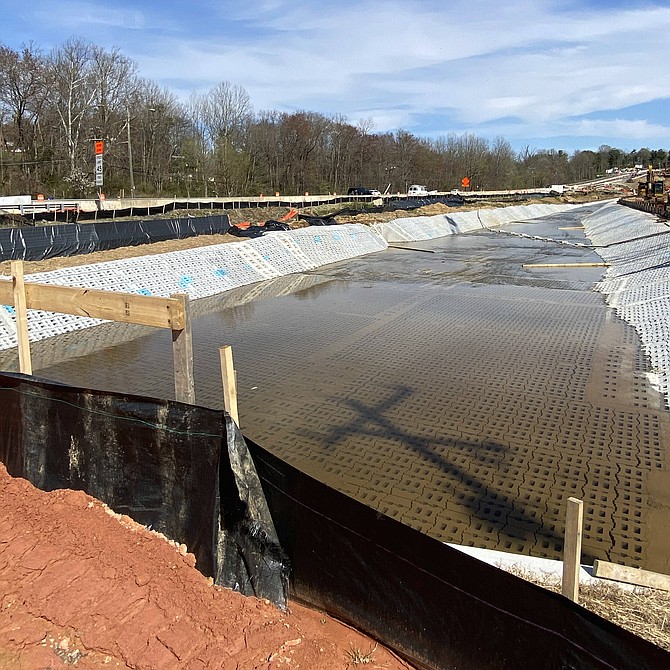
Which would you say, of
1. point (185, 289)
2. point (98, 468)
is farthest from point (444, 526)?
point (185, 289)

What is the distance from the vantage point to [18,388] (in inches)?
182

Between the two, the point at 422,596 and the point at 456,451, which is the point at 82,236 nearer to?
the point at 456,451

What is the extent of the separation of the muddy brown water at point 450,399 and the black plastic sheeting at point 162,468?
2.08 m

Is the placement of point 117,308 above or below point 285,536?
above

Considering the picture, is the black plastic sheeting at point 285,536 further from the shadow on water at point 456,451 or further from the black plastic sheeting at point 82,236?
the black plastic sheeting at point 82,236

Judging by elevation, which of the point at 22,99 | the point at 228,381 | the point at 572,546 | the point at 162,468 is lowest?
the point at 162,468

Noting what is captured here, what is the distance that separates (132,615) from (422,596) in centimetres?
173

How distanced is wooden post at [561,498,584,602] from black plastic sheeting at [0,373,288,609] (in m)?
1.64

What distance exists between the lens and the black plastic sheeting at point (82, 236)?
16141 mm

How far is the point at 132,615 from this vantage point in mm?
3326

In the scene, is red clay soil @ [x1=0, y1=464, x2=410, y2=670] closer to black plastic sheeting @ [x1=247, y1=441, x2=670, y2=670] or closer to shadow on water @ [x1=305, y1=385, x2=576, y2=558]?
black plastic sheeting @ [x1=247, y1=441, x2=670, y2=670]

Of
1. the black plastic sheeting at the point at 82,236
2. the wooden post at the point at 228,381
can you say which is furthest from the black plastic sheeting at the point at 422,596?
the black plastic sheeting at the point at 82,236

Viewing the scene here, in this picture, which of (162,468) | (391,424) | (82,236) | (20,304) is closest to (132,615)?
(162,468)

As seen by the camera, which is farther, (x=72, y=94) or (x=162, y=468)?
(x=72, y=94)
